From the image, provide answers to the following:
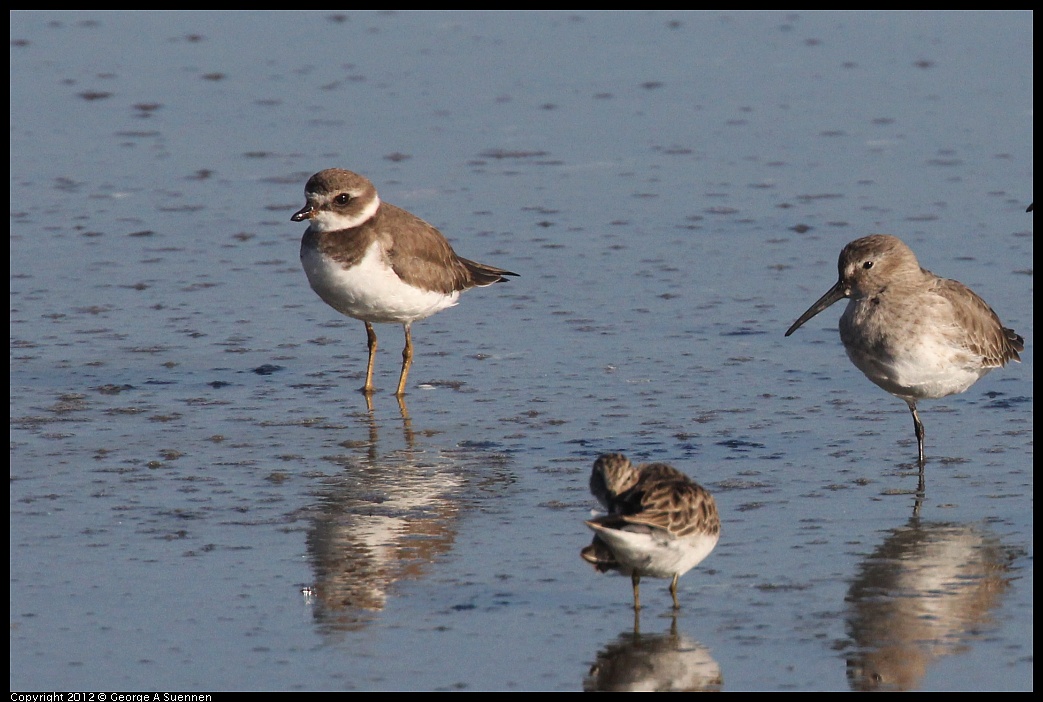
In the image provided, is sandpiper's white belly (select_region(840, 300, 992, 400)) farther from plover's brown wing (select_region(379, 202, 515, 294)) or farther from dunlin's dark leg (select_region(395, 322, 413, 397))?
plover's brown wing (select_region(379, 202, 515, 294))

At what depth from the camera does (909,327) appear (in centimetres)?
1025

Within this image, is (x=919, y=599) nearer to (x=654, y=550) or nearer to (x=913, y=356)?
(x=654, y=550)

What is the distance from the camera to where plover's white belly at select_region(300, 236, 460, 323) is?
473 inches

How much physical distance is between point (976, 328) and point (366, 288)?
4258 mm

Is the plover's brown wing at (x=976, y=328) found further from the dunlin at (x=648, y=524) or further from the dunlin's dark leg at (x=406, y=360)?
the dunlin's dark leg at (x=406, y=360)

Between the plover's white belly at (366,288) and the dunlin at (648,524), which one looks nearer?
the dunlin at (648,524)

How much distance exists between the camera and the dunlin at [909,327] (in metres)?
10.2

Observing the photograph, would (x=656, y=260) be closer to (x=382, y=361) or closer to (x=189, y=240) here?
(x=382, y=361)

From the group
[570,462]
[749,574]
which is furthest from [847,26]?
[749,574]

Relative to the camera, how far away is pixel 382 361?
12875 millimetres

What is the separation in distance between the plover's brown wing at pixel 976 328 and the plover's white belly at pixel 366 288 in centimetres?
386

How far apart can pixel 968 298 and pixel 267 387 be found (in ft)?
15.8

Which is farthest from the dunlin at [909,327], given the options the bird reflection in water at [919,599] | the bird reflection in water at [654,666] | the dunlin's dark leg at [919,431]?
the bird reflection in water at [654,666]

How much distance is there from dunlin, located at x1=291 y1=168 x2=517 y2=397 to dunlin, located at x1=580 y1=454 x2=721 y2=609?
430 cm
